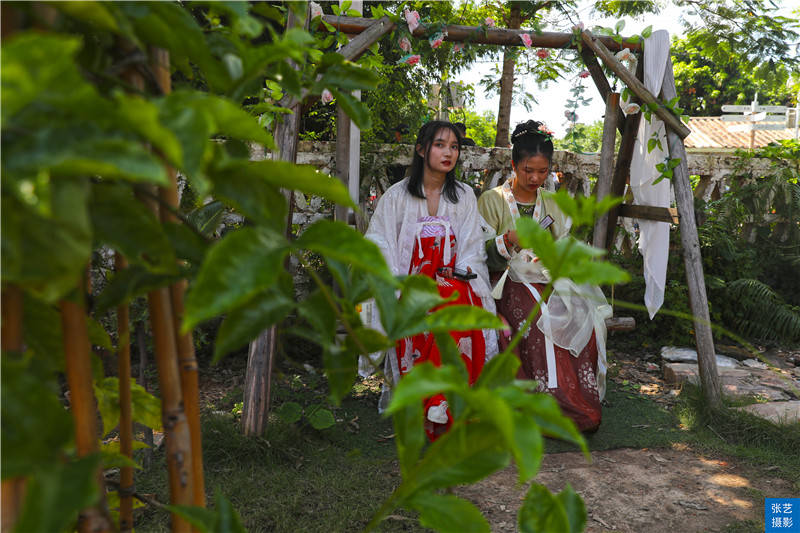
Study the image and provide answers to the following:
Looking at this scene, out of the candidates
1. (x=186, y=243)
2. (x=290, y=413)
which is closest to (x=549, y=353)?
(x=290, y=413)

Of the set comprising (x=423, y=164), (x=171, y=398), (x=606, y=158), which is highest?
(x=606, y=158)

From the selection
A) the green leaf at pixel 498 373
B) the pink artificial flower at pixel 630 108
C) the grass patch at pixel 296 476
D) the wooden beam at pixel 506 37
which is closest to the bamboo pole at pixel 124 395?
the green leaf at pixel 498 373

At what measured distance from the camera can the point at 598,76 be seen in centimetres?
378

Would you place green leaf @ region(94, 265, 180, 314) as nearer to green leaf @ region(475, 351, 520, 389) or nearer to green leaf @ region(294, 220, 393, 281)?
green leaf @ region(294, 220, 393, 281)

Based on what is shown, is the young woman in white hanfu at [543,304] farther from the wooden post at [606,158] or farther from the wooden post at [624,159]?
the wooden post at [624,159]

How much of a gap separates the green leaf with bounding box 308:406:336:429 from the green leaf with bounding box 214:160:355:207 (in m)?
2.63

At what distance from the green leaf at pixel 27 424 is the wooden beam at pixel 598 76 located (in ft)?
12.6

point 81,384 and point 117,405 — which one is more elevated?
point 81,384

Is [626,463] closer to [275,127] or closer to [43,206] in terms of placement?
[275,127]

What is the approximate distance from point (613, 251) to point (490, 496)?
10.6 feet

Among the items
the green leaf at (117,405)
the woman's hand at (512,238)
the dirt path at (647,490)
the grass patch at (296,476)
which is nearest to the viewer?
the green leaf at (117,405)

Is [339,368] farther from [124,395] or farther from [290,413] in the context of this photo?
[290,413]

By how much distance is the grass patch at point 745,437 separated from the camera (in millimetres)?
2979

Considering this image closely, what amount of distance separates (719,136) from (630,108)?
1565cm
